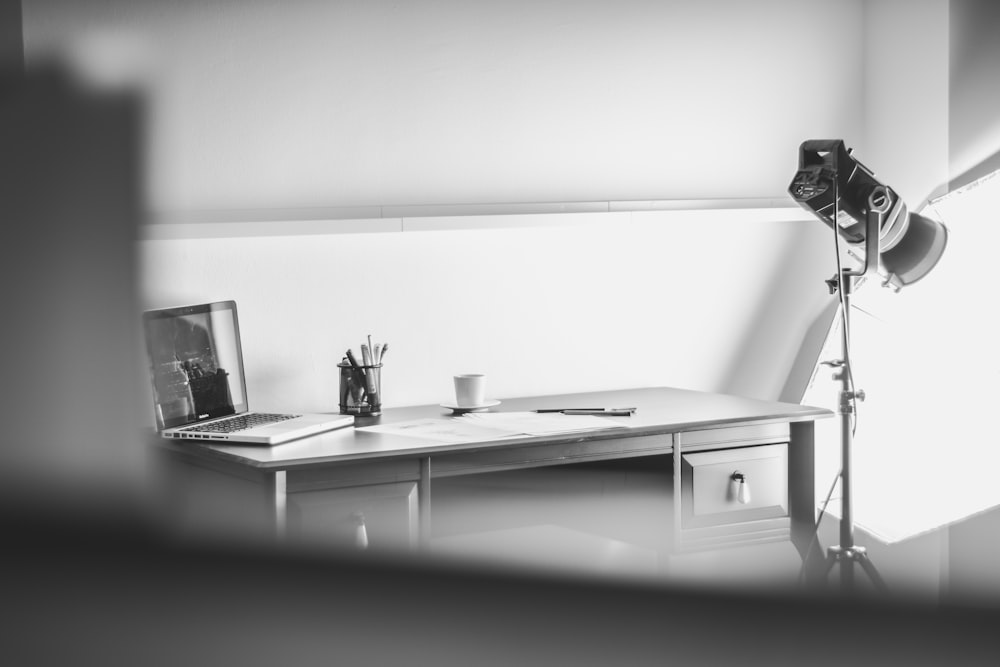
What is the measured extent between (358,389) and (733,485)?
770 mm

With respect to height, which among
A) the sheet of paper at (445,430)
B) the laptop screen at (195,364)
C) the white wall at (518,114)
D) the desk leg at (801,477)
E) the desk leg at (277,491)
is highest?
the white wall at (518,114)

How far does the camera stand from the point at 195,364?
170cm

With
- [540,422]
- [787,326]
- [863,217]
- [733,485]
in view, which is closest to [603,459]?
[540,422]

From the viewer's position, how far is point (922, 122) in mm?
2307

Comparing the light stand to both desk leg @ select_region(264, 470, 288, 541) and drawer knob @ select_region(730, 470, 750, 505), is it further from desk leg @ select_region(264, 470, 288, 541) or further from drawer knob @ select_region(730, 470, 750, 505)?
desk leg @ select_region(264, 470, 288, 541)

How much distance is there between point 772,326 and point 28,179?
2464 millimetres

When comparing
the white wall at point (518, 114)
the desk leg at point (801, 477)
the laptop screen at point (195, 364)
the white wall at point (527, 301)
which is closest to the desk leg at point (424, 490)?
the laptop screen at point (195, 364)

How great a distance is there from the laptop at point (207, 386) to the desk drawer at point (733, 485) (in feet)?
2.21

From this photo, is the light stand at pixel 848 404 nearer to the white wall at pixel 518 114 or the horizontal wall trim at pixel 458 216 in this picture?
the white wall at pixel 518 114

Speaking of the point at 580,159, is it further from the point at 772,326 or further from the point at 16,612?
the point at 16,612

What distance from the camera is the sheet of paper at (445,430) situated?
65.2 inches

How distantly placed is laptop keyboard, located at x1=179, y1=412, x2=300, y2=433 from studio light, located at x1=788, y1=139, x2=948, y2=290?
983 millimetres

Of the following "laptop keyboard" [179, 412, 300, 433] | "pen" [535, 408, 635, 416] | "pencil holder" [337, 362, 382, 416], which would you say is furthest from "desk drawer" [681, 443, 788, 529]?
"laptop keyboard" [179, 412, 300, 433]

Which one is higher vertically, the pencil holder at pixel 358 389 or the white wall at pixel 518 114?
the white wall at pixel 518 114
